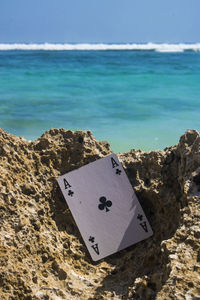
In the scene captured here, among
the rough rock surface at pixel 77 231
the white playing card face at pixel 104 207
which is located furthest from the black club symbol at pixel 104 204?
the rough rock surface at pixel 77 231

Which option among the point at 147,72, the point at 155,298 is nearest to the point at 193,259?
the point at 155,298

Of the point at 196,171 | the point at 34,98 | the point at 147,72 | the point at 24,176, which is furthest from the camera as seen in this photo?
the point at 147,72

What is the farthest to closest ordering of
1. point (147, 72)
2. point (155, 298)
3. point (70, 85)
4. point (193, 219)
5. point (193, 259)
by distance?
point (147, 72), point (70, 85), point (193, 219), point (193, 259), point (155, 298)

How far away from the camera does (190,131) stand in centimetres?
227

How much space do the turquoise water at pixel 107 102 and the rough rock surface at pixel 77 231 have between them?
10.7 ft

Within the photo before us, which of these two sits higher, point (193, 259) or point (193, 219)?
point (193, 219)

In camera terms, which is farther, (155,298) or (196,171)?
(196,171)

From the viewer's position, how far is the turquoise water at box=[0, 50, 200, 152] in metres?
6.70

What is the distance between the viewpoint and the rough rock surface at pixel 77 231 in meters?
1.69

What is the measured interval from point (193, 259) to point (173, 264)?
0.08 meters

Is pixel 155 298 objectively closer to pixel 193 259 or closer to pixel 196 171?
pixel 193 259

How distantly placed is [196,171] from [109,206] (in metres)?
0.53

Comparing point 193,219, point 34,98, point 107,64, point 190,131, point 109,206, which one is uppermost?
point 107,64

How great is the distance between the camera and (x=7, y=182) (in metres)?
2.10
